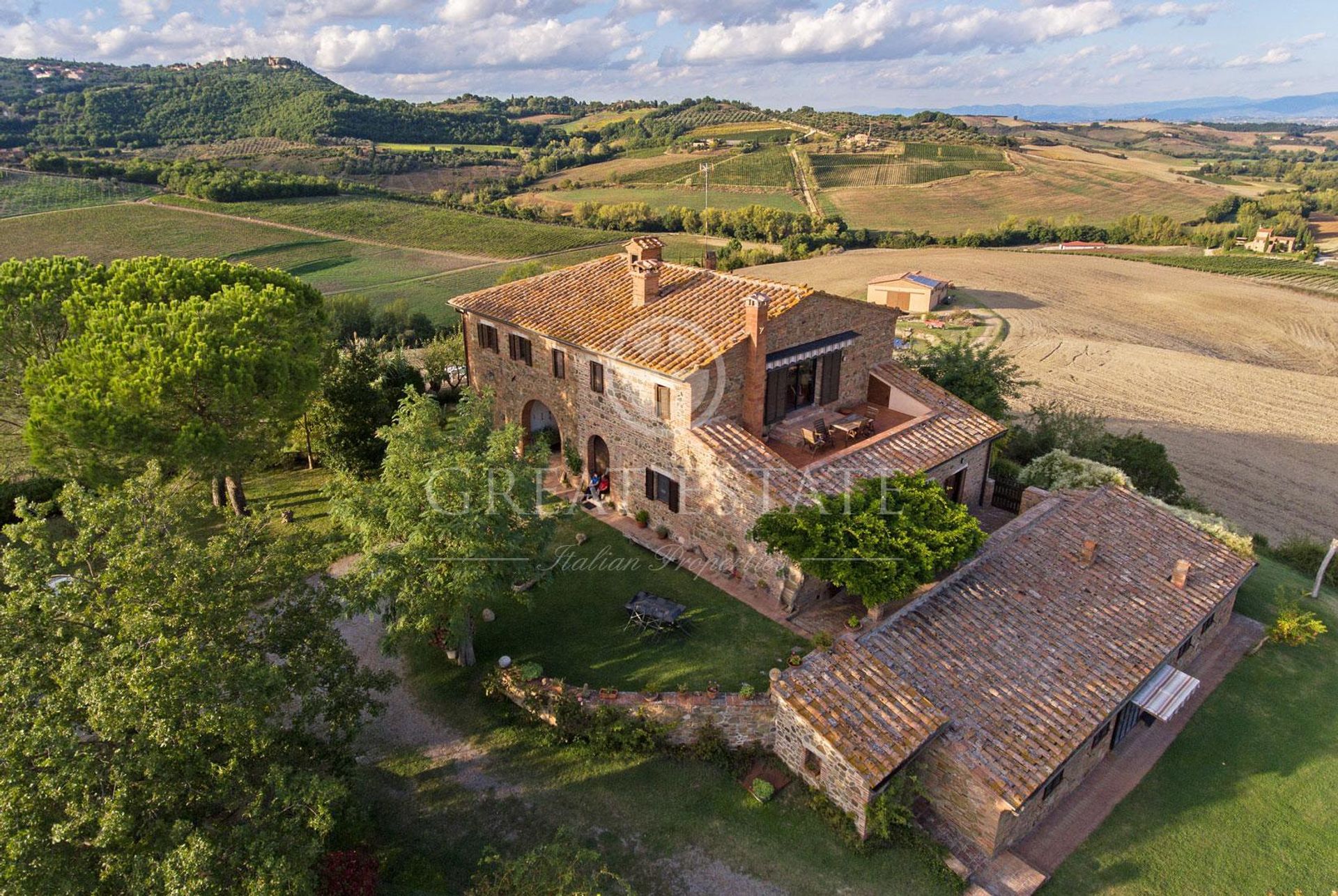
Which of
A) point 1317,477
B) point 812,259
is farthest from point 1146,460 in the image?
point 812,259

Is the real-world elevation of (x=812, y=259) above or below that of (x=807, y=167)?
below

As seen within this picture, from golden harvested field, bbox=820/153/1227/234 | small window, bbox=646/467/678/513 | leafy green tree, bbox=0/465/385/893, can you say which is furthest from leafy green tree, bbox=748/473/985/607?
golden harvested field, bbox=820/153/1227/234

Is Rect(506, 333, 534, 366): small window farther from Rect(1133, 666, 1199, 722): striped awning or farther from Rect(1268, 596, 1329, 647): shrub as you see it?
Rect(1268, 596, 1329, 647): shrub

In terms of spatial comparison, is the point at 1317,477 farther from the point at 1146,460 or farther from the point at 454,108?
the point at 454,108

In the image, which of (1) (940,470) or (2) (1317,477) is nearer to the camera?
(1) (940,470)

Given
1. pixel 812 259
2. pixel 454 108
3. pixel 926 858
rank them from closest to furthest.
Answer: pixel 926 858, pixel 812 259, pixel 454 108

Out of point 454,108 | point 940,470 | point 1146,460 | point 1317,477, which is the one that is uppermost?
point 454,108

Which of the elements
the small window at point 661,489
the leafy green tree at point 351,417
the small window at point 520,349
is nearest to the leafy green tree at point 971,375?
the small window at point 661,489
